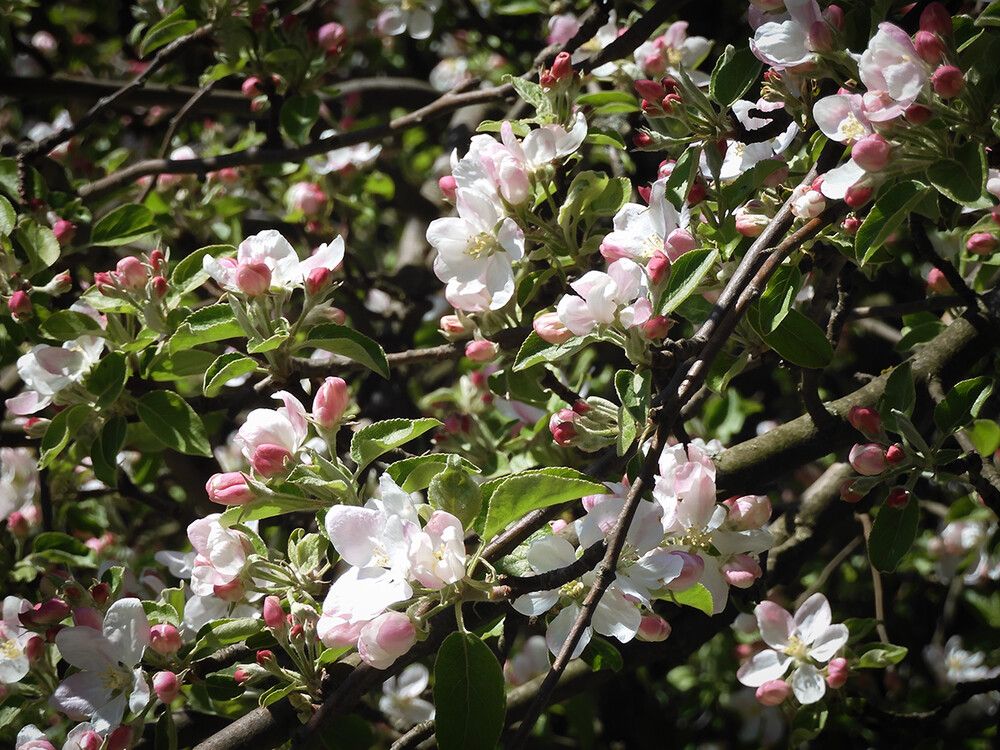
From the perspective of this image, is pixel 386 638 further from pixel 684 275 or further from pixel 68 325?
pixel 68 325

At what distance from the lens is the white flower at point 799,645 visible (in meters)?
1.30

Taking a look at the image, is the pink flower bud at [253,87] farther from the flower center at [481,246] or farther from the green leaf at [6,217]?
the flower center at [481,246]

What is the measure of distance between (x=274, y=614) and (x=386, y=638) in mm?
256

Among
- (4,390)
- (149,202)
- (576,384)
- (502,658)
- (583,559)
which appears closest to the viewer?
(583,559)

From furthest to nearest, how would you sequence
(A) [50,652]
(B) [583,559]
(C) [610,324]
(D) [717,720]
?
(D) [717,720] < (A) [50,652] < (C) [610,324] < (B) [583,559]

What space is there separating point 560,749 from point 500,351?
48.7 inches

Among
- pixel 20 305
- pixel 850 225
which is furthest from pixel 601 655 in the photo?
pixel 20 305

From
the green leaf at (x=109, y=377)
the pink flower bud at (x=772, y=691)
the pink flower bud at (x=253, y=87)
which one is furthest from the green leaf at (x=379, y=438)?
the pink flower bud at (x=253, y=87)

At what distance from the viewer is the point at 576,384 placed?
1.58 meters

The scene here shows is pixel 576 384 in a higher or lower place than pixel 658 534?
lower

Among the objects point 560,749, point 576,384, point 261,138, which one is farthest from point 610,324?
point 261,138

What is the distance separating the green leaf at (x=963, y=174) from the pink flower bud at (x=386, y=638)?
0.67 m

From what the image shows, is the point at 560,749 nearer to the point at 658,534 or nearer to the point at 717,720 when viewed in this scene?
the point at 717,720

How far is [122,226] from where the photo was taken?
155cm
